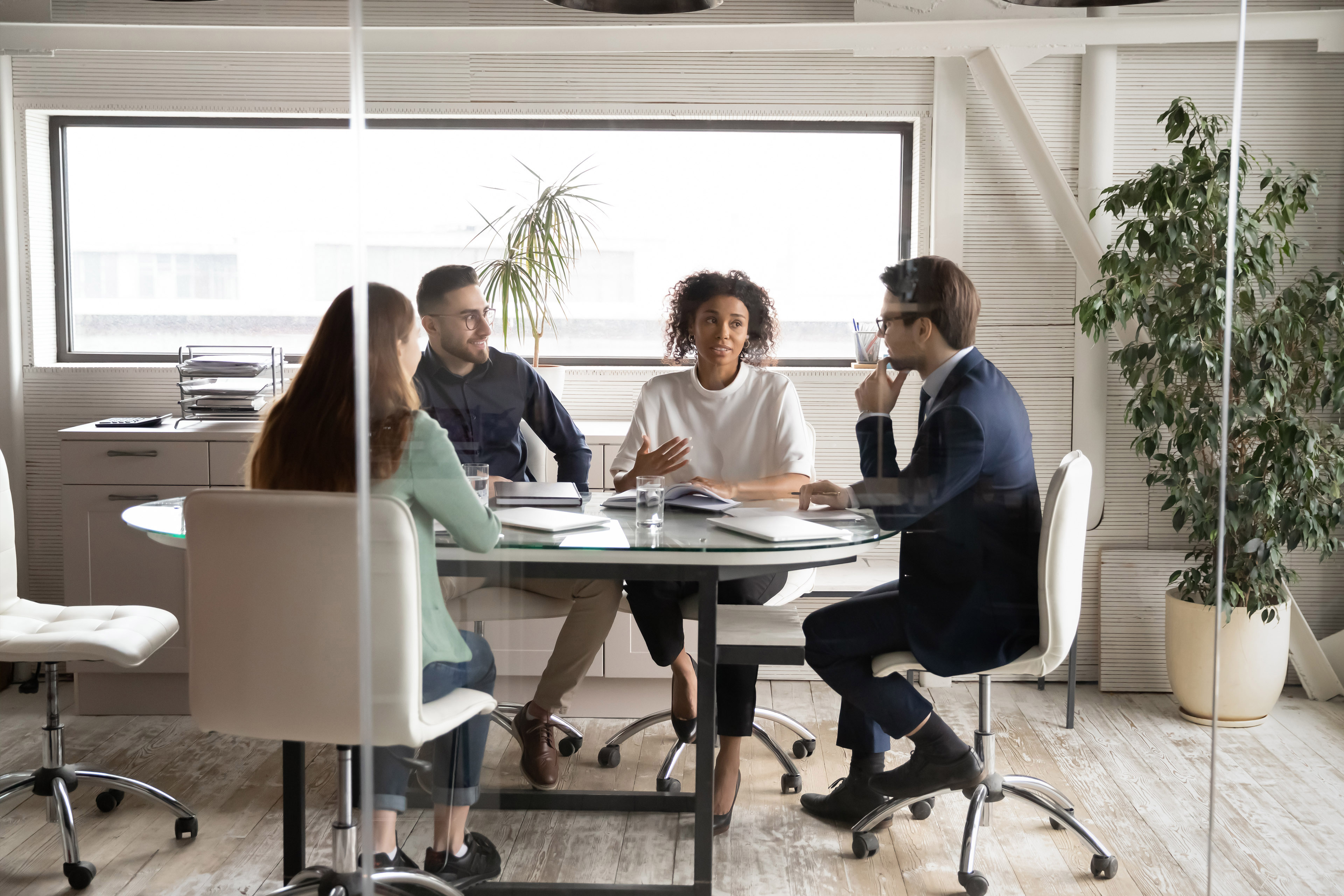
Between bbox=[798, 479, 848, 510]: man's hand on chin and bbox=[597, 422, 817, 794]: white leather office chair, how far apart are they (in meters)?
0.02

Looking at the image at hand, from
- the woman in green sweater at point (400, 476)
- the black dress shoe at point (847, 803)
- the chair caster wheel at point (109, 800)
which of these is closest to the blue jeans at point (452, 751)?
the woman in green sweater at point (400, 476)

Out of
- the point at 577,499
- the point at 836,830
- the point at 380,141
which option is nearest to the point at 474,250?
the point at 380,141

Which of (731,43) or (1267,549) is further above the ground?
(731,43)

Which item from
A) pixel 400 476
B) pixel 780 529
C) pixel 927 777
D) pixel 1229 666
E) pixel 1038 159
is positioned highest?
pixel 1038 159

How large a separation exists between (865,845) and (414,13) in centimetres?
149

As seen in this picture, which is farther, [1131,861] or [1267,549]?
[1131,861]

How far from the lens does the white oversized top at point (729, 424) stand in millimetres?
1322

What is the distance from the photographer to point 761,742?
1566mm

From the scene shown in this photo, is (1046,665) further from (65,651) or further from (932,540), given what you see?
(65,651)

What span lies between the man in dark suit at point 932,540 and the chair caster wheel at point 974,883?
162 millimetres

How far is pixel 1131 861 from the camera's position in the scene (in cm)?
163

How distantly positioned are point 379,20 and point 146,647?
1.07 m

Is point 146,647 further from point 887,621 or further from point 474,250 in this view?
point 887,621

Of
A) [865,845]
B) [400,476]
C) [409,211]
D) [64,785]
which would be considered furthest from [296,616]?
[64,785]
